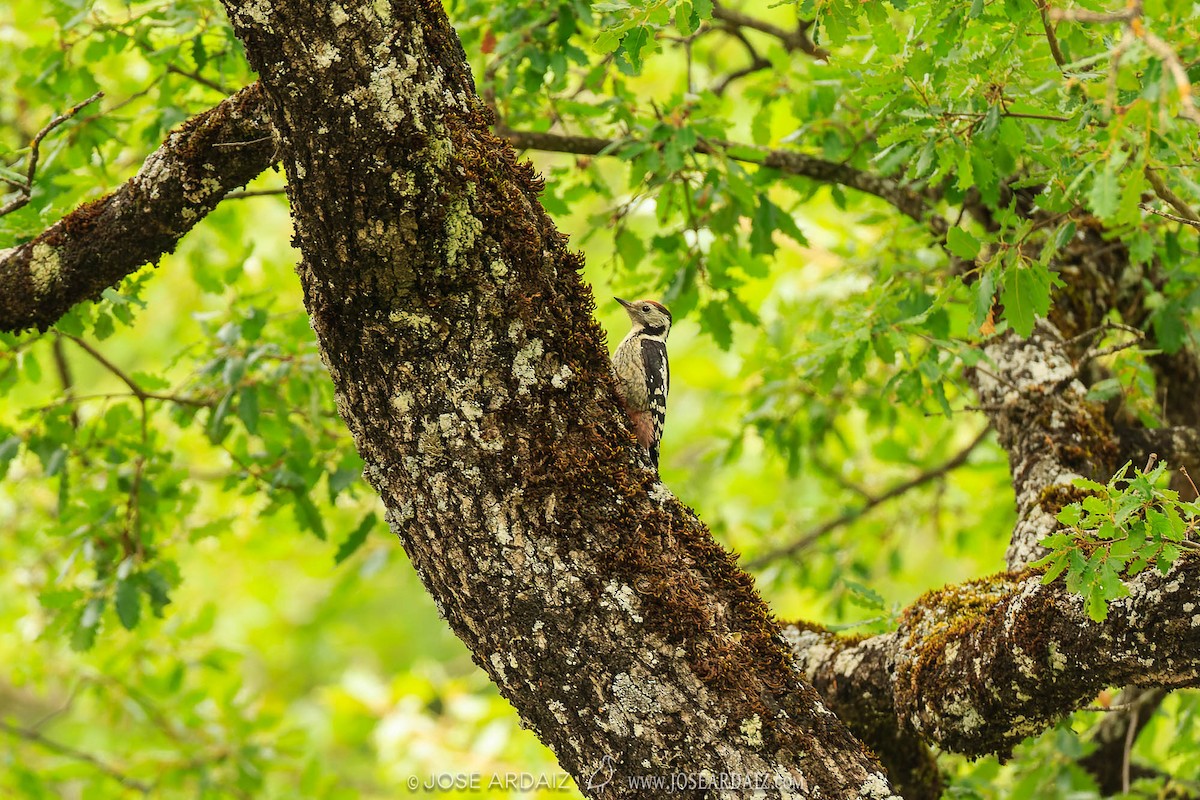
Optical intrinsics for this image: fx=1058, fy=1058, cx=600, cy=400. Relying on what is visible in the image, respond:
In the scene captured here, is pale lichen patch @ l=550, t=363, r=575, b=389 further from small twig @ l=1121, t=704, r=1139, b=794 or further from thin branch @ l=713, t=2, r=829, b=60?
small twig @ l=1121, t=704, r=1139, b=794

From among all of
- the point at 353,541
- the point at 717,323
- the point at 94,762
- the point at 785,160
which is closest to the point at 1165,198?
the point at 785,160

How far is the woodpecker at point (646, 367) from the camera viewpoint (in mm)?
4054

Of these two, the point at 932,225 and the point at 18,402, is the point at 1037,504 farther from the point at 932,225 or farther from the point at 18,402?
the point at 18,402

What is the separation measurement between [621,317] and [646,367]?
12.8ft

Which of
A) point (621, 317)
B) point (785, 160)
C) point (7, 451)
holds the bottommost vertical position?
point (7, 451)

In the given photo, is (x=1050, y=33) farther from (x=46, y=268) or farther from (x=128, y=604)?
(x=128, y=604)

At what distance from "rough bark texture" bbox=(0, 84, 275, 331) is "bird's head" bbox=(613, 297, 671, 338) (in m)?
2.39

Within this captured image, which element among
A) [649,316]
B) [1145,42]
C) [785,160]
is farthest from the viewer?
[649,316]

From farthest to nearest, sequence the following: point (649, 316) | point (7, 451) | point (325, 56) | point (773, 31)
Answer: point (649, 316)
point (773, 31)
point (7, 451)
point (325, 56)

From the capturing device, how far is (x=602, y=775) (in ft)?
7.69

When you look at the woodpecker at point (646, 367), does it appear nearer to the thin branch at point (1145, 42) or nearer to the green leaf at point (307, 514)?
the green leaf at point (307, 514)

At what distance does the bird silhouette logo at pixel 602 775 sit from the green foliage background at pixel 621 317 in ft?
4.28

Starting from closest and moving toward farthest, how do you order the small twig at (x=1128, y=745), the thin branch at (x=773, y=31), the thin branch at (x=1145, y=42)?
the thin branch at (x=1145, y=42)
the small twig at (x=1128, y=745)
the thin branch at (x=773, y=31)

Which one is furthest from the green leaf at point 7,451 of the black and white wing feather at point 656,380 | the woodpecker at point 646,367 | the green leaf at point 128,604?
the black and white wing feather at point 656,380
